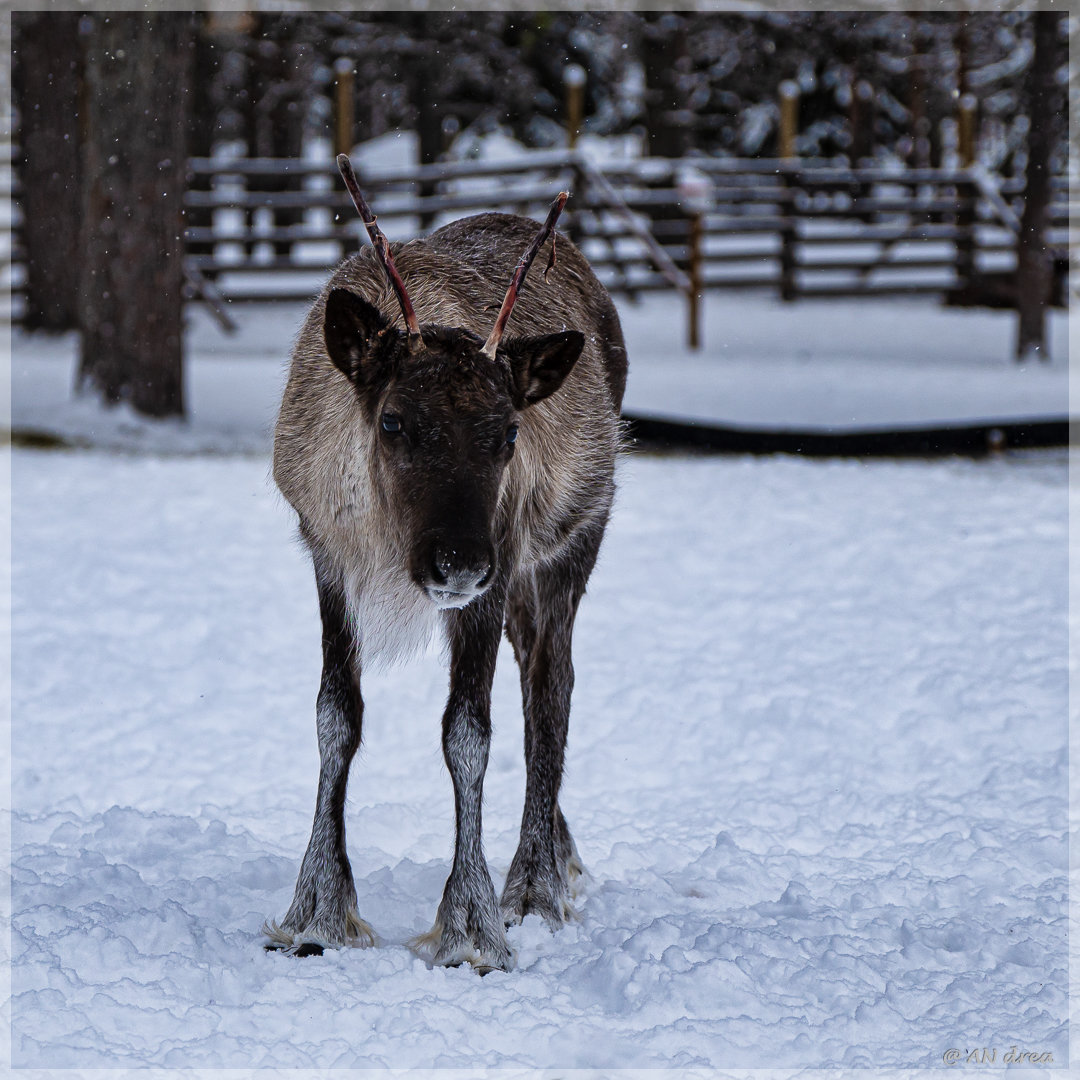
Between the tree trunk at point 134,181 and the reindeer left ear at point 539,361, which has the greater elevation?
the tree trunk at point 134,181

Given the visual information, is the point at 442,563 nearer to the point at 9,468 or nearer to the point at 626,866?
the point at 626,866

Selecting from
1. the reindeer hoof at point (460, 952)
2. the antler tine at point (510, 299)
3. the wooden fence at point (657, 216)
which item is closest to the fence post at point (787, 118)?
the wooden fence at point (657, 216)

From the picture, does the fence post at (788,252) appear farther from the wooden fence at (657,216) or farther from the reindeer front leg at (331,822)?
the reindeer front leg at (331,822)

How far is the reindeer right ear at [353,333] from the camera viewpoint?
3.49 metres

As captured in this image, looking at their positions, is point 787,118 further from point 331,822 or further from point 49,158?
point 331,822

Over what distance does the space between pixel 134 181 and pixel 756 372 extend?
6631mm

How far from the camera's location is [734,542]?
324 inches

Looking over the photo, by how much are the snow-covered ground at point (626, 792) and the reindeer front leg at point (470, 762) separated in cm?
15

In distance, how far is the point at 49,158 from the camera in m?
15.8

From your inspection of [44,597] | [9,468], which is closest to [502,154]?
[9,468]

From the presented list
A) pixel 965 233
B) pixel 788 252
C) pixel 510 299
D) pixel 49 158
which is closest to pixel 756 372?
pixel 788 252

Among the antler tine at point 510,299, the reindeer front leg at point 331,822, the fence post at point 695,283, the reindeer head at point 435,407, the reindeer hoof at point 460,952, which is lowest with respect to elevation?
the reindeer hoof at point 460,952

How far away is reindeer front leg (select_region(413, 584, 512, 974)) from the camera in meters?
3.79

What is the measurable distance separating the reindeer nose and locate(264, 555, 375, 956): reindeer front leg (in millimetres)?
873
